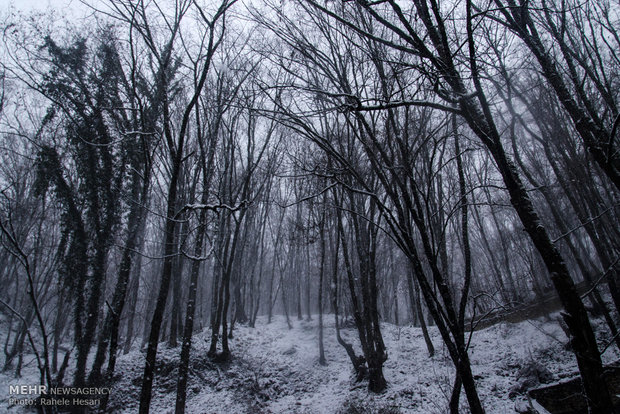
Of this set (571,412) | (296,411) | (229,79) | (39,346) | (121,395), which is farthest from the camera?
(39,346)

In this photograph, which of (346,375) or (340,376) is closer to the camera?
(346,375)

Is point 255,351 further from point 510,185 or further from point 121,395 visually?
point 510,185

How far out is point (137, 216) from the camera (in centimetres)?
994

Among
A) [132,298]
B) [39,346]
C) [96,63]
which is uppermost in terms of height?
[96,63]

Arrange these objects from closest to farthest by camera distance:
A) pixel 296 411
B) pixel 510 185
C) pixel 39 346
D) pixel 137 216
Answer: pixel 510 185 < pixel 296 411 < pixel 137 216 < pixel 39 346

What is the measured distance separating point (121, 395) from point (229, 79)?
34.8 feet

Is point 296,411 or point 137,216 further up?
point 137,216

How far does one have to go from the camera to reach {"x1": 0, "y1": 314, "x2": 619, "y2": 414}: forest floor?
7133mm

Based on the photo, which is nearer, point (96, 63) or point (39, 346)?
point (96, 63)

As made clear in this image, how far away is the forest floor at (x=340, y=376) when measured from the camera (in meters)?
7.13

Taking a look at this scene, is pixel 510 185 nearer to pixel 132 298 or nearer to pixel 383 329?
pixel 383 329

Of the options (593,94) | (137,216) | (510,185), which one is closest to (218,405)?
(137,216)

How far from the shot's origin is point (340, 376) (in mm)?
10312

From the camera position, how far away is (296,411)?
8172 mm
